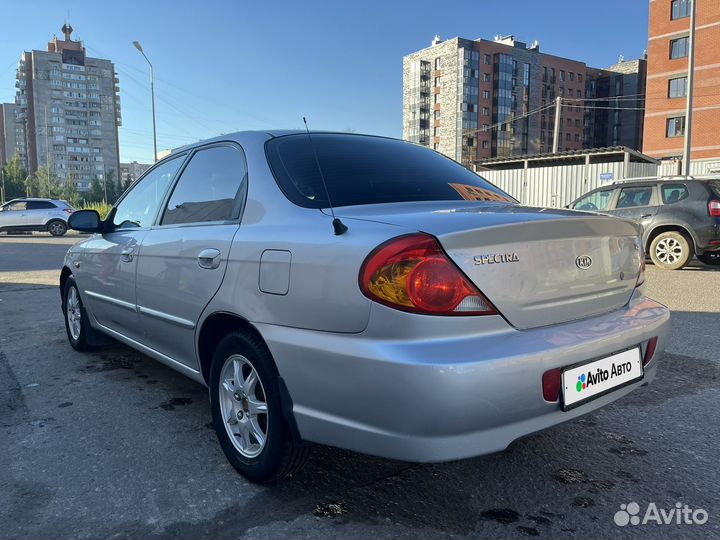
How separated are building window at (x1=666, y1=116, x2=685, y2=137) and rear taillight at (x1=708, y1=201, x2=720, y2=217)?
37759 mm

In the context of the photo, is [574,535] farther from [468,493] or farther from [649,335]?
[649,335]

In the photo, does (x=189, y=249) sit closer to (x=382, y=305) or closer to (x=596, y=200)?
(x=382, y=305)

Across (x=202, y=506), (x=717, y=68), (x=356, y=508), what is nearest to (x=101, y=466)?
(x=202, y=506)

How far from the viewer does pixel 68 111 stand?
107250 millimetres

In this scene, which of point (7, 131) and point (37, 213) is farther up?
point (7, 131)

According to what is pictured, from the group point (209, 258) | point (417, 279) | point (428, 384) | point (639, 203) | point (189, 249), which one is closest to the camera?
point (428, 384)

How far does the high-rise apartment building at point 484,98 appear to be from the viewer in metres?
78.4

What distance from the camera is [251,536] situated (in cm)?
195

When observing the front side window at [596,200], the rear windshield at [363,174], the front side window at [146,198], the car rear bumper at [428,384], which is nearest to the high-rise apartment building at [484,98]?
the front side window at [596,200]

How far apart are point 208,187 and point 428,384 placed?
1787mm

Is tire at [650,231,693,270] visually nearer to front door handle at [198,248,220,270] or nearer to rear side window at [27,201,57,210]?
front door handle at [198,248,220,270]

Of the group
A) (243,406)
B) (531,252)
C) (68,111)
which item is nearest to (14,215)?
(243,406)

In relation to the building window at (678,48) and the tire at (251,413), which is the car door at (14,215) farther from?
the building window at (678,48)

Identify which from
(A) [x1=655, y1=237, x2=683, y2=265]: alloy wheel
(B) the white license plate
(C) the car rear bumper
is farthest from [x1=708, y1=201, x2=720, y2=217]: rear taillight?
(C) the car rear bumper
